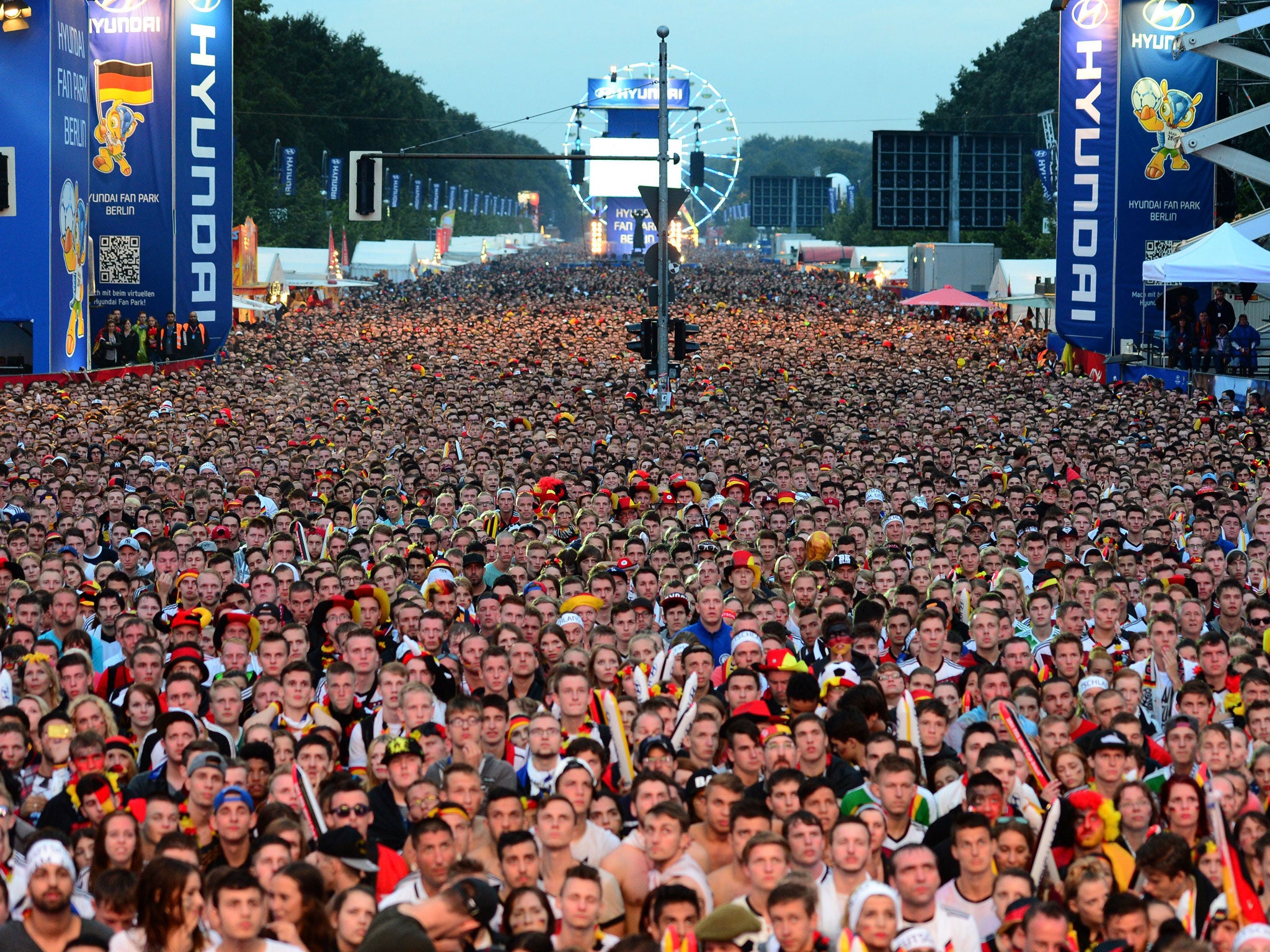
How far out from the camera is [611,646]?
1030 cm

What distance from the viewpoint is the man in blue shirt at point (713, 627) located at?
11461mm

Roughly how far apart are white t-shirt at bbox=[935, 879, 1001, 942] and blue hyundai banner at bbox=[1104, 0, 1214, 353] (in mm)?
29838

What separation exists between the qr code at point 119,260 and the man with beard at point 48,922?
33149mm

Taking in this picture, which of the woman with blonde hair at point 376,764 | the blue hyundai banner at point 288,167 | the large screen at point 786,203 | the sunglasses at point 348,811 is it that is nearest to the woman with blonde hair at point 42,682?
the woman with blonde hair at point 376,764

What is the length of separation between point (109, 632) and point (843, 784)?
5582 mm

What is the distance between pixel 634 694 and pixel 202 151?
103ft

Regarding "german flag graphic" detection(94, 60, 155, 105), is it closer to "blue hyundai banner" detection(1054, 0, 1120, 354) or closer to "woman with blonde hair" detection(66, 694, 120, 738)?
"blue hyundai banner" detection(1054, 0, 1120, 354)

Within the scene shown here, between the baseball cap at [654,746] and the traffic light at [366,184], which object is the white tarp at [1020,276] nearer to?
the traffic light at [366,184]

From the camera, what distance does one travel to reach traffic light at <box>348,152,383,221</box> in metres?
25.0

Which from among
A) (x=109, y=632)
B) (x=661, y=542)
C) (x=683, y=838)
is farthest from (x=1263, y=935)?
(x=661, y=542)

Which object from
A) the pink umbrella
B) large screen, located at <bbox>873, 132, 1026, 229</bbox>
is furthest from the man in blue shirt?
large screen, located at <bbox>873, 132, 1026, 229</bbox>

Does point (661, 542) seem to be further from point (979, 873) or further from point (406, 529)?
point (979, 873)

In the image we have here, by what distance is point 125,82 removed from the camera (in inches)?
1469

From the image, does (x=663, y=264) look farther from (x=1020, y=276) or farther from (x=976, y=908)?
(x=1020, y=276)
